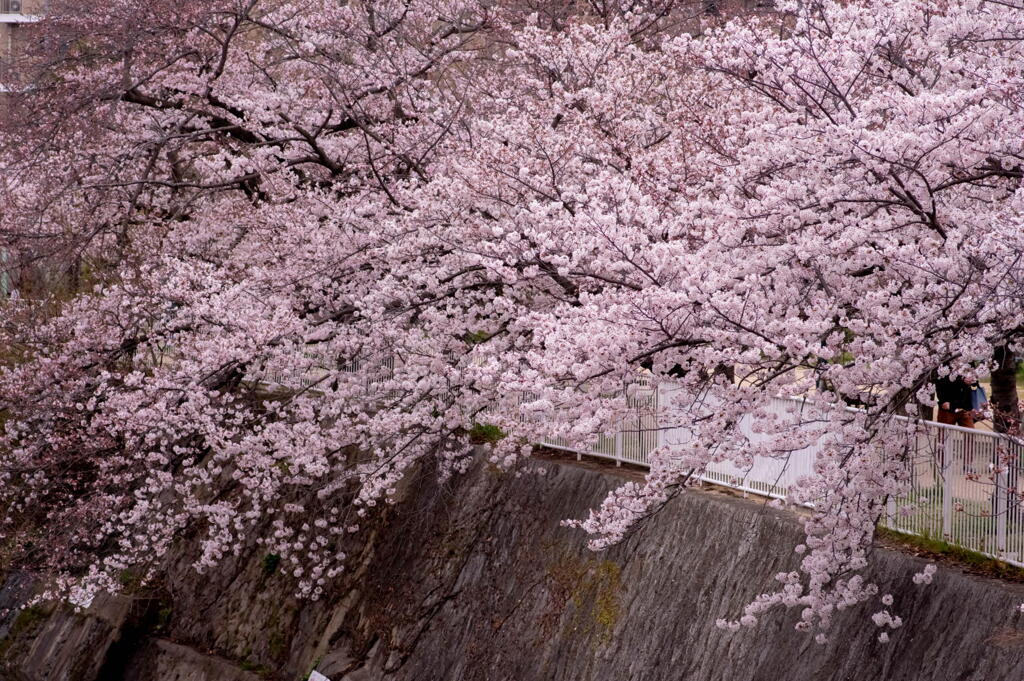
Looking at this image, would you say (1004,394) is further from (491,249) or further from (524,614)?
(524,614)

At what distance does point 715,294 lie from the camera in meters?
7.20

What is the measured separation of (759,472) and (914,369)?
13.7 ft

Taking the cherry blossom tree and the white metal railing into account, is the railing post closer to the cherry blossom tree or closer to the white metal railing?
the white metal railing

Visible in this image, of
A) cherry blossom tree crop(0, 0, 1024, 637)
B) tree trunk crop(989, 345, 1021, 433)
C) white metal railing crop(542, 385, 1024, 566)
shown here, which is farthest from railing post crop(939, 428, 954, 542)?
cherry blossom tree crop(0, 0, 1024, 637)

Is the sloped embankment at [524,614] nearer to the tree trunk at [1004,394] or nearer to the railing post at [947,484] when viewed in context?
the railing post at [947,484]

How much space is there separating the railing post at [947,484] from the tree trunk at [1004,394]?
400 mm

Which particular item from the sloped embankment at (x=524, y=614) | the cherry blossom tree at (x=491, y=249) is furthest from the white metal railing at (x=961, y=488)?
the cherry blossom tree at (x=491, y=249)

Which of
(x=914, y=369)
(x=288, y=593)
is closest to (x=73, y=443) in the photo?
(x=288, y=593)

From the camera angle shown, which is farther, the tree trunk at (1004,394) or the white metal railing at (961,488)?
the white metal railing at (961,488)

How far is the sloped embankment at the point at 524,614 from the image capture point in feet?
27.7

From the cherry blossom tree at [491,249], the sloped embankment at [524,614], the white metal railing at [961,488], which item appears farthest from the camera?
the sloped embankment at [524,614]

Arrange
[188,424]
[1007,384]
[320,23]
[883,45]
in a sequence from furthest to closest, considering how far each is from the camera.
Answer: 1. [320,23]
2. [188,424]
3. [1007,384]
4. [883,45]

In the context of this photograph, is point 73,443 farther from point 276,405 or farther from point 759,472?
point 759,472

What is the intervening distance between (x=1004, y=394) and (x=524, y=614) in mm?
5028
